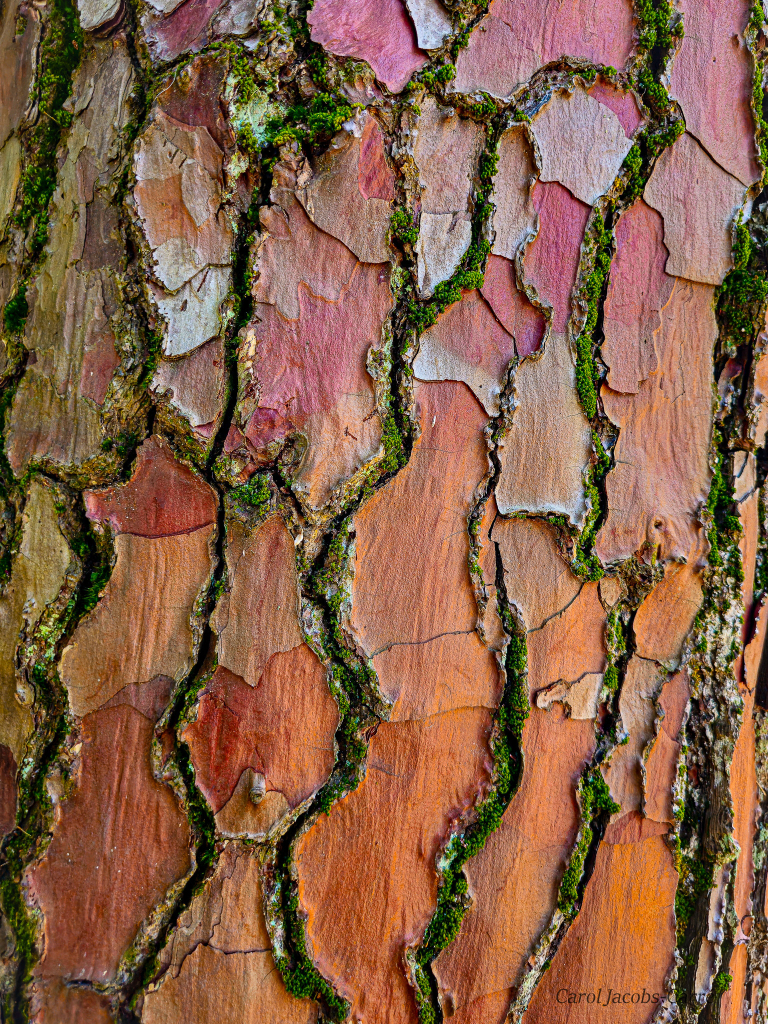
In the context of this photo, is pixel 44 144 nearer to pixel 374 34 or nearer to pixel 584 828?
pixel 374 34

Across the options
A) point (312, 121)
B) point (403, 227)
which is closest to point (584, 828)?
point (403, 227)

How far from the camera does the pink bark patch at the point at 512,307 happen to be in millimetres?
750

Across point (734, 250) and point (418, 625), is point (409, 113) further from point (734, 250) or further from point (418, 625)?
point (418, 625)

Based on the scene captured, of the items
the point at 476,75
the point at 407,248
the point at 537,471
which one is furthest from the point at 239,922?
the point at 476,75

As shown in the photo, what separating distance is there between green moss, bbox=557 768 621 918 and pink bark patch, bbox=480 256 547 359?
52cm

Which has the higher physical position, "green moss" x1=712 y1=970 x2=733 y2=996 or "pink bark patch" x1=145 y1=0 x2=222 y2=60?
"pink bark patch" x1=145 y1=0 x2=222 y2=60

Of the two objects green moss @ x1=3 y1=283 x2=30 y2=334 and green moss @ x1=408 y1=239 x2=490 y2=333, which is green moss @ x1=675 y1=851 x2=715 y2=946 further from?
green moss @ x1=3 y1=283 x2=30 y2=334

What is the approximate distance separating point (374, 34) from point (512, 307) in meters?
0.34

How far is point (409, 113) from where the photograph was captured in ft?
2.36

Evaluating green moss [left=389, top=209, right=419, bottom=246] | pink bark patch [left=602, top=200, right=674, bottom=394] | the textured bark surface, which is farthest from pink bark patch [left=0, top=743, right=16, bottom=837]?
pink bark patch [left=602, top=200, right=674, bottom=394]

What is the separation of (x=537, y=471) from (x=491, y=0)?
551 millimetres

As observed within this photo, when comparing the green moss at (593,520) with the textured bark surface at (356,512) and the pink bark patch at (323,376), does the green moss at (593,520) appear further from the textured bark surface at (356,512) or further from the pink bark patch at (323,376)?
the pink bark patch at (323,376)

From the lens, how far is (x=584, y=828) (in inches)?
30.3

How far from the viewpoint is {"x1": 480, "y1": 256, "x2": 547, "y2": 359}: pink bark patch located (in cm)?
75
